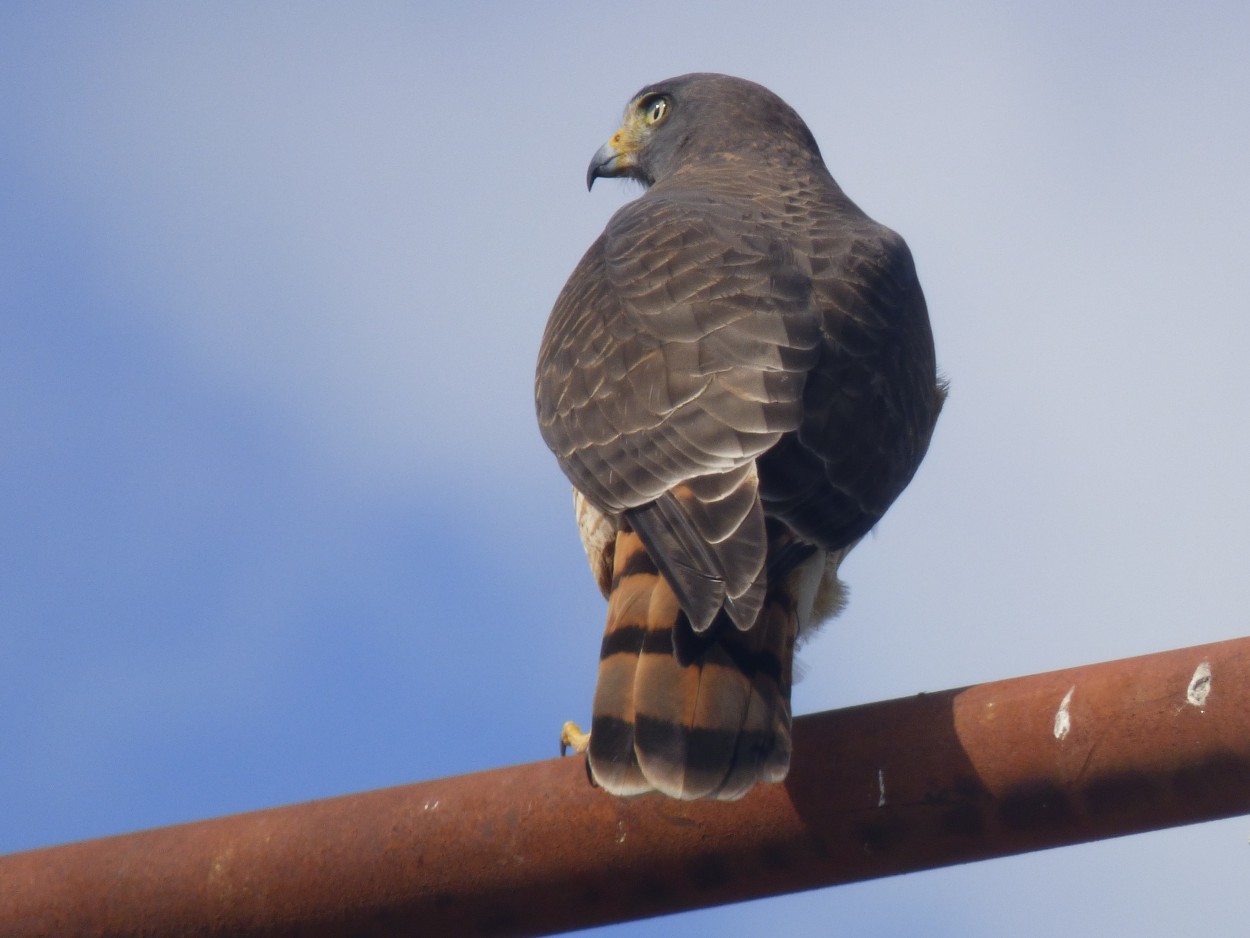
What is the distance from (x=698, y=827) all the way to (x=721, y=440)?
920mm

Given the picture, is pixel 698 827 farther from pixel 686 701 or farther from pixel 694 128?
pixel 694 128

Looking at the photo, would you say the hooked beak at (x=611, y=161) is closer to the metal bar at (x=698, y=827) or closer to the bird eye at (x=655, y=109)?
the bird eye at (x=655, y=109)

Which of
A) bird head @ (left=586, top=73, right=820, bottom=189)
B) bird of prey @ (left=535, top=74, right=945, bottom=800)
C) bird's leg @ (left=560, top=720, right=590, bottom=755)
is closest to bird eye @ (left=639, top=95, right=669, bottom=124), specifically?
bird head @ (left=586, top=73, right=820, bottom=189)

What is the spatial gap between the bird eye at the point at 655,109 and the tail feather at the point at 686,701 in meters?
4.20

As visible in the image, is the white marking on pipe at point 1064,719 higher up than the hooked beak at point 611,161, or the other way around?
the hooked beak at point 611,161

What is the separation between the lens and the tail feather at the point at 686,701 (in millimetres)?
2660

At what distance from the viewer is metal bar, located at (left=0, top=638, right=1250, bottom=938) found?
2.33 metres

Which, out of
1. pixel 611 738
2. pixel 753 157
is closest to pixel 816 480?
pixel 611 738

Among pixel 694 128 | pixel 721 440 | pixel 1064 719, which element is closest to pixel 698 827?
pixel 1064 719

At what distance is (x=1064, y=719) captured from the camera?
2.38 metres

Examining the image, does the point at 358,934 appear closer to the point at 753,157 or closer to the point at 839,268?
the point at 839,268

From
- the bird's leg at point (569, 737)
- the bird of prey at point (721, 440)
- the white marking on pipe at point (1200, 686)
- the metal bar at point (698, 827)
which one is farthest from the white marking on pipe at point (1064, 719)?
the bird's leg at point (569, 737)

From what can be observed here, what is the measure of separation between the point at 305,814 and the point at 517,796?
1.16ft

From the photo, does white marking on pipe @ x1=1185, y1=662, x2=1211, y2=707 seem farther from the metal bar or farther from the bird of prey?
the bird of prey
